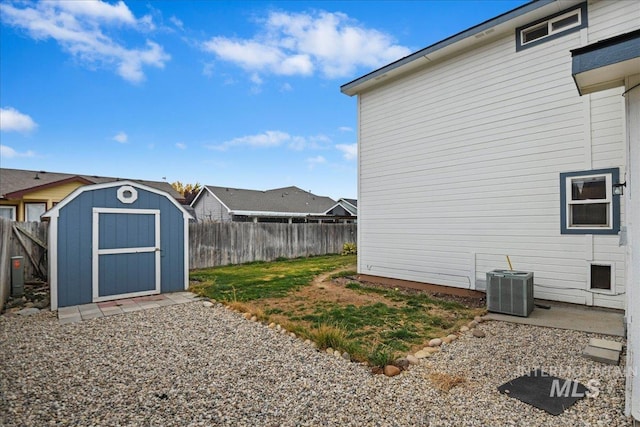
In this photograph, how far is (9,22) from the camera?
Answer: 707 cm

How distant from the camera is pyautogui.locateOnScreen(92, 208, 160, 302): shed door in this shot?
19.8 feet

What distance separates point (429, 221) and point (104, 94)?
12737mm

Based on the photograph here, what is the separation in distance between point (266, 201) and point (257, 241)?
8.89 meters

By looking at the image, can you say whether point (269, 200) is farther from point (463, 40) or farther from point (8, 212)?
point (463, 40)

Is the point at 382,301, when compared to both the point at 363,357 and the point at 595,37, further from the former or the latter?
the point at 595,37

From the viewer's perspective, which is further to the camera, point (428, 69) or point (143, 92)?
point (143, 92)

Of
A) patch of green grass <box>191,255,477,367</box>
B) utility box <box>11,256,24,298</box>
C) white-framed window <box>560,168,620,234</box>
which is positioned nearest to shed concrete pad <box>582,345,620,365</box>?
patch of green grass <box>191,255,477,367</box>

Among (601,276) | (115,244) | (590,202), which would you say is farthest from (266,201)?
(601,276)

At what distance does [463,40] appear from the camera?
611 centimetres

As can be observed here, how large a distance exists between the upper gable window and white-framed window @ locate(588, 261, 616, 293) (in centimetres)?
398

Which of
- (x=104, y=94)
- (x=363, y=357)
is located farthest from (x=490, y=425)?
(x=104, y=94)

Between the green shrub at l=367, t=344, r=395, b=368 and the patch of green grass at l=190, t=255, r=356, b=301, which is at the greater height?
the green shrub at l=367, t=344, r=395, b=368

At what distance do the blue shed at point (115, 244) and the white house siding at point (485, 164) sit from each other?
15.9 ft

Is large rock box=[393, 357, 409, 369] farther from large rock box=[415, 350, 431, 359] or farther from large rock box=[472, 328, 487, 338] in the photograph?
large rock box=[472, 328, 487, 338]
